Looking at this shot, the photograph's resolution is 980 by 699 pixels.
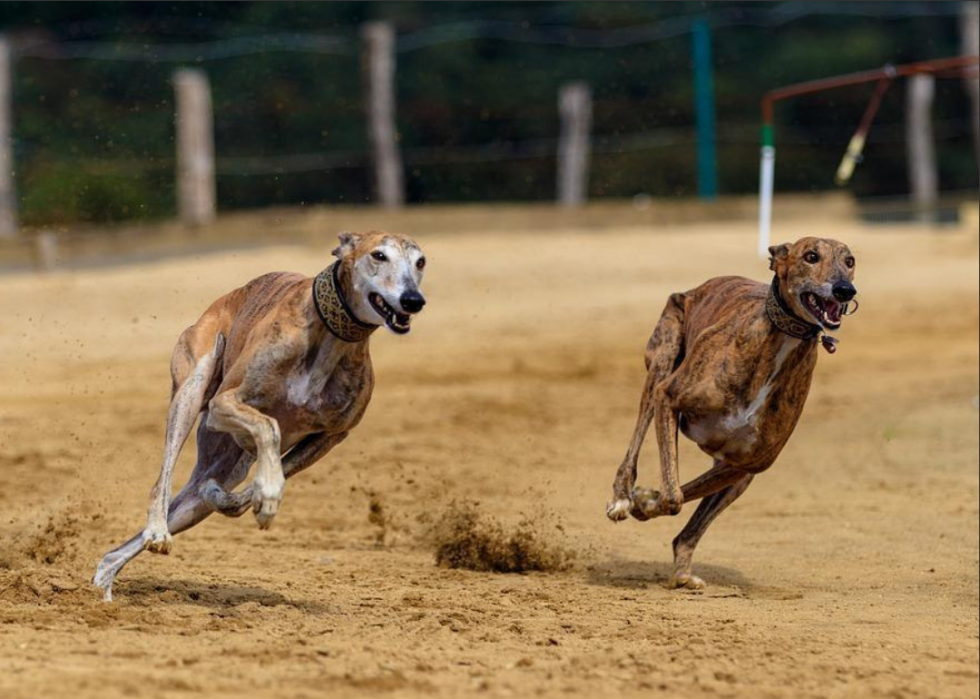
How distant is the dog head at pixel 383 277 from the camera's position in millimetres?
5832

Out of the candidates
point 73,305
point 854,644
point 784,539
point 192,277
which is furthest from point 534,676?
point 192,277

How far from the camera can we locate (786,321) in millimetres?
6598

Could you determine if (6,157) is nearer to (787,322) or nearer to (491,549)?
(491,549)

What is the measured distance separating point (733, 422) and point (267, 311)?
1.84 m

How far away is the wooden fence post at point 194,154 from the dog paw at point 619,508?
1060cm

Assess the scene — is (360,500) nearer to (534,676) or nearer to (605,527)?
(605,527)

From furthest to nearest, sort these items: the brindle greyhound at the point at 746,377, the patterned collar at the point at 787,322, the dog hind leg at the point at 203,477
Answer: the patterned collar at the point at 787,322 → the brindle greyhound at the point at 746,377 → the dog hind leg at the point at 203,477

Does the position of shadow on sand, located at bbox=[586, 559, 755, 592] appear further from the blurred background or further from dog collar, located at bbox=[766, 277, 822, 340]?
the blurred background

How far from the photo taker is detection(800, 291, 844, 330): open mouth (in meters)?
6.36

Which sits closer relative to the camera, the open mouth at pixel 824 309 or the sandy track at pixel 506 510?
the sandy track at pixel 506 510

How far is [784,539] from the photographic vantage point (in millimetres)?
8641

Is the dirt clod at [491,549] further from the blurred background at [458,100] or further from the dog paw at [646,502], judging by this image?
the blurred background at [458,100]

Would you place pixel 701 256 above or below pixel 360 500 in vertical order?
above

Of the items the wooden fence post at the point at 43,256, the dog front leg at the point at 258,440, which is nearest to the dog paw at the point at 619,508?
the dog front leg at the point at 258,440
